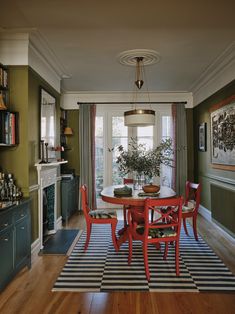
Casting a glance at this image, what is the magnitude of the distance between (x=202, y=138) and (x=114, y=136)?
202 centimetres

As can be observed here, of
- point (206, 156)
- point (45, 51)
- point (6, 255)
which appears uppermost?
point (45, 51)

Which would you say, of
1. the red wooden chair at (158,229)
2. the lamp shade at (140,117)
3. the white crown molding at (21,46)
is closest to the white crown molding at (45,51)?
the white crown molding at (21,46)

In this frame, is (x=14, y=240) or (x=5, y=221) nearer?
(x=5, y=221)

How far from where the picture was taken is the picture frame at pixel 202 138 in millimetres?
5581

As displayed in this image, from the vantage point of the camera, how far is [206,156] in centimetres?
554

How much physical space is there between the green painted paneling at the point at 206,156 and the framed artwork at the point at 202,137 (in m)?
0.10

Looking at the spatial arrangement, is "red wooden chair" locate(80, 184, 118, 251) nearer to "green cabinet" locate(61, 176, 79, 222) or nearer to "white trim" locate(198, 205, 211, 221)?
"green cabinet" locate(61, 176, 79, 222)

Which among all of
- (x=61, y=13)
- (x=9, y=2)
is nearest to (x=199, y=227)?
(x=61, y=13)

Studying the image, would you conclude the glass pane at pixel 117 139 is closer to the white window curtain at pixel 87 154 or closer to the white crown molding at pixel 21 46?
the white window curtain at pixel 87 154

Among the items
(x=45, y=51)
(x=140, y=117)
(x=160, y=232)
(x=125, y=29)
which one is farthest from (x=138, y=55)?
(x=160, y=232)

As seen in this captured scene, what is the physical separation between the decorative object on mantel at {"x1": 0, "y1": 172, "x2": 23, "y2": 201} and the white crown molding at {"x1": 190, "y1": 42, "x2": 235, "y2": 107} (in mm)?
3278

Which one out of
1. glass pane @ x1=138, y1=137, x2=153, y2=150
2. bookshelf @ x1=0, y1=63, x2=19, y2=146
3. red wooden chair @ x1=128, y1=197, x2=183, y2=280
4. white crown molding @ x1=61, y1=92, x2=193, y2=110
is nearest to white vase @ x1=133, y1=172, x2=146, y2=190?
red wooden chair @ x1=128, y1=197, x2=183, y2=280

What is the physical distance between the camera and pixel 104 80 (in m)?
5.35

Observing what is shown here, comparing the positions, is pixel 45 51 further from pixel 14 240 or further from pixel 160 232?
pixel 160 232
